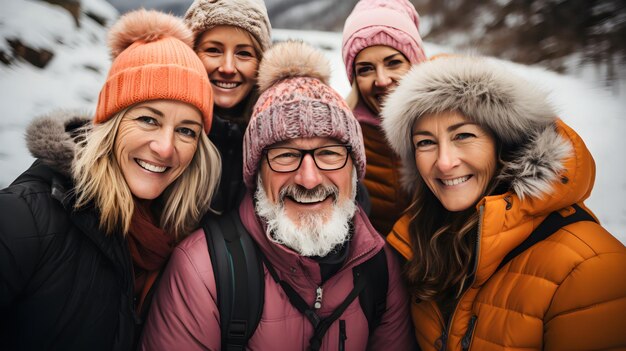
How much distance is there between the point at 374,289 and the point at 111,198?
162 centimetres

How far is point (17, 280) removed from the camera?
1291 mm

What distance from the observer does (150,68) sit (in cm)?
179

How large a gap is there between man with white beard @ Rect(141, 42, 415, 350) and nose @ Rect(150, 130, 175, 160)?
19.2 inches

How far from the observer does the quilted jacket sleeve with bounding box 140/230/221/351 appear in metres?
1.71

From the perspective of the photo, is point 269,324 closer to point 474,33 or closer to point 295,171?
point 295,171

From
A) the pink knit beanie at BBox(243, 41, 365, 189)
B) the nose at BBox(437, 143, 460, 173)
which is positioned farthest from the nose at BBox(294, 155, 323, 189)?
the nose at BBox(437, 143, 460, 173)

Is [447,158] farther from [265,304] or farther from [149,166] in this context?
[149,166]

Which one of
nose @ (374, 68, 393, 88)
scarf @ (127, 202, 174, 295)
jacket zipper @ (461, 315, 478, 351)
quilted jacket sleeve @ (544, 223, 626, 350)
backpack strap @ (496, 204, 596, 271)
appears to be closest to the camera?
quilted jacket sleeve @ (544, 223, 626, 350)

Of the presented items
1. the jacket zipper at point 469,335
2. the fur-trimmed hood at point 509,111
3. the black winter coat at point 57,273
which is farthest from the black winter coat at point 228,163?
the jacket zipper at point 469,335

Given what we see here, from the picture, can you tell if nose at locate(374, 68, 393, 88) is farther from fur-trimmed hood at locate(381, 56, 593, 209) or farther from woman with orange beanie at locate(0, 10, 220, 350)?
woman with orange beanie at locate(0, 10, 220, 350)

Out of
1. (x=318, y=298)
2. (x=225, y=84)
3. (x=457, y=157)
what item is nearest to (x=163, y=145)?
(x=225, y=84)

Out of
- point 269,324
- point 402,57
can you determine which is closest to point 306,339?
point 269,324

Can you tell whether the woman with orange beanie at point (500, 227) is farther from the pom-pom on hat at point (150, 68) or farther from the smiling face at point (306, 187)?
the pom-pom on hat at point (150, 68)

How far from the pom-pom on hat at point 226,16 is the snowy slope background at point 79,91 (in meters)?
0.94
